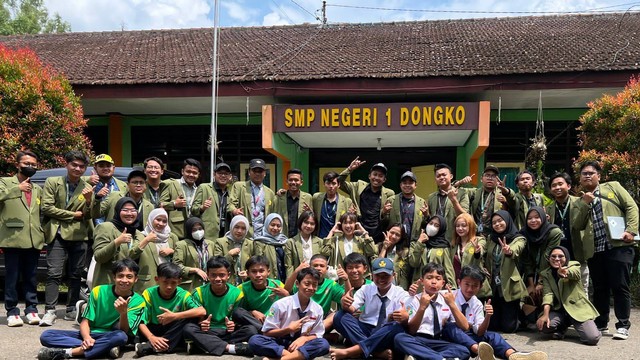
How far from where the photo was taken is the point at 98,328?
4.73m

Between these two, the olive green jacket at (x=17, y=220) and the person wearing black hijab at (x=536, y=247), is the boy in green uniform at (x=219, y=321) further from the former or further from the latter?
the person wearing black hijab at (x=536, y=247)

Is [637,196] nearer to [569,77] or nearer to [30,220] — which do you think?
[569,77]

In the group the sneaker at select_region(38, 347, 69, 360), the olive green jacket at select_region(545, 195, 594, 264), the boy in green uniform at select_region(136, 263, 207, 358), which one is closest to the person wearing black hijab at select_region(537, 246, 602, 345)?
the olive green jacket at select_region(545, 195, 594, 264)

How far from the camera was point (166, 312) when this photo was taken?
478 centimetres

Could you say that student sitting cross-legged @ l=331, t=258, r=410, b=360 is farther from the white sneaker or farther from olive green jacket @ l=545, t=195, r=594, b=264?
the white sneaker

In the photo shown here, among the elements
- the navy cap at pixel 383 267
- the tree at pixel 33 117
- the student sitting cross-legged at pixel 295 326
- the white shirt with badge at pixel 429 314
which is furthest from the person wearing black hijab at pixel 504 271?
the tree at pixel 33 117

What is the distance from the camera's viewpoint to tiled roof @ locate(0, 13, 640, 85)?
34.7ft

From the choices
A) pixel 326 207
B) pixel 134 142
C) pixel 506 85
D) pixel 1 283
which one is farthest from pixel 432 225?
pixel 134 142

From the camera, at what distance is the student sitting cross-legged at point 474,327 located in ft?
15.0

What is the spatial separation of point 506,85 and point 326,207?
5.44 m

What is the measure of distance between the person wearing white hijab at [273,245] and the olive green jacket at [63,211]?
1.94 meters

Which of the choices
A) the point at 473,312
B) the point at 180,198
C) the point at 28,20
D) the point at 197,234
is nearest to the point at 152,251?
the point at 197,234

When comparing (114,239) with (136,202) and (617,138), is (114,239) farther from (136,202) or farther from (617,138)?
(617,138)

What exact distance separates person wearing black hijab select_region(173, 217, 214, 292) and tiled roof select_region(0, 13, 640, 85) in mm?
5652
